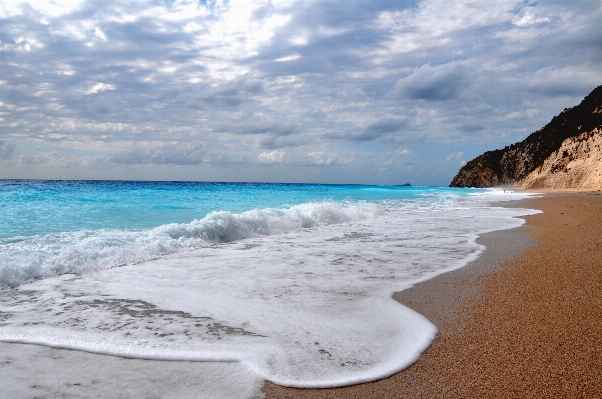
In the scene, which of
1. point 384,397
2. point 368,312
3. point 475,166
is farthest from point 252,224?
point 475,166

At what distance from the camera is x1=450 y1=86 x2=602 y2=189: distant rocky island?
40812mm

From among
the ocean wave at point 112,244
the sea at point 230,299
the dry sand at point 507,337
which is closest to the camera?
the dry sand at point 507,337

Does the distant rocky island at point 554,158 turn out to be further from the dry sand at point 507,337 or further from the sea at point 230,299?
the dry sand at point 507,337

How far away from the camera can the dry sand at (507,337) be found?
245cm

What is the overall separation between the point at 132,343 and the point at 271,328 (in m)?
1.18

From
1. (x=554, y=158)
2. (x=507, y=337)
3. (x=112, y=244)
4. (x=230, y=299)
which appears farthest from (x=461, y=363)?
(x=554, y=158)

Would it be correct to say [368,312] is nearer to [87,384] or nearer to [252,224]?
[87,384]

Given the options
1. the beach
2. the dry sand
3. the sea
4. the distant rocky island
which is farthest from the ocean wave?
the distant rocky island

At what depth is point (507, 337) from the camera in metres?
3.14

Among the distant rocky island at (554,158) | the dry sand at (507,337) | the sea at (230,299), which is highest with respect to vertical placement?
Answer: the distant rocky island at (554,158)

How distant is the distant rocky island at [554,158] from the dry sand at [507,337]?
38.3 m

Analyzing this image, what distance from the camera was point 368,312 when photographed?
4.02 meters

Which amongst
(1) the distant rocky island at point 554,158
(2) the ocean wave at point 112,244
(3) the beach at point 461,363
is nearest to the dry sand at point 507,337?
(3) the beach at point 461,363

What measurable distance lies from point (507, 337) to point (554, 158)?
A: 56071 mm
